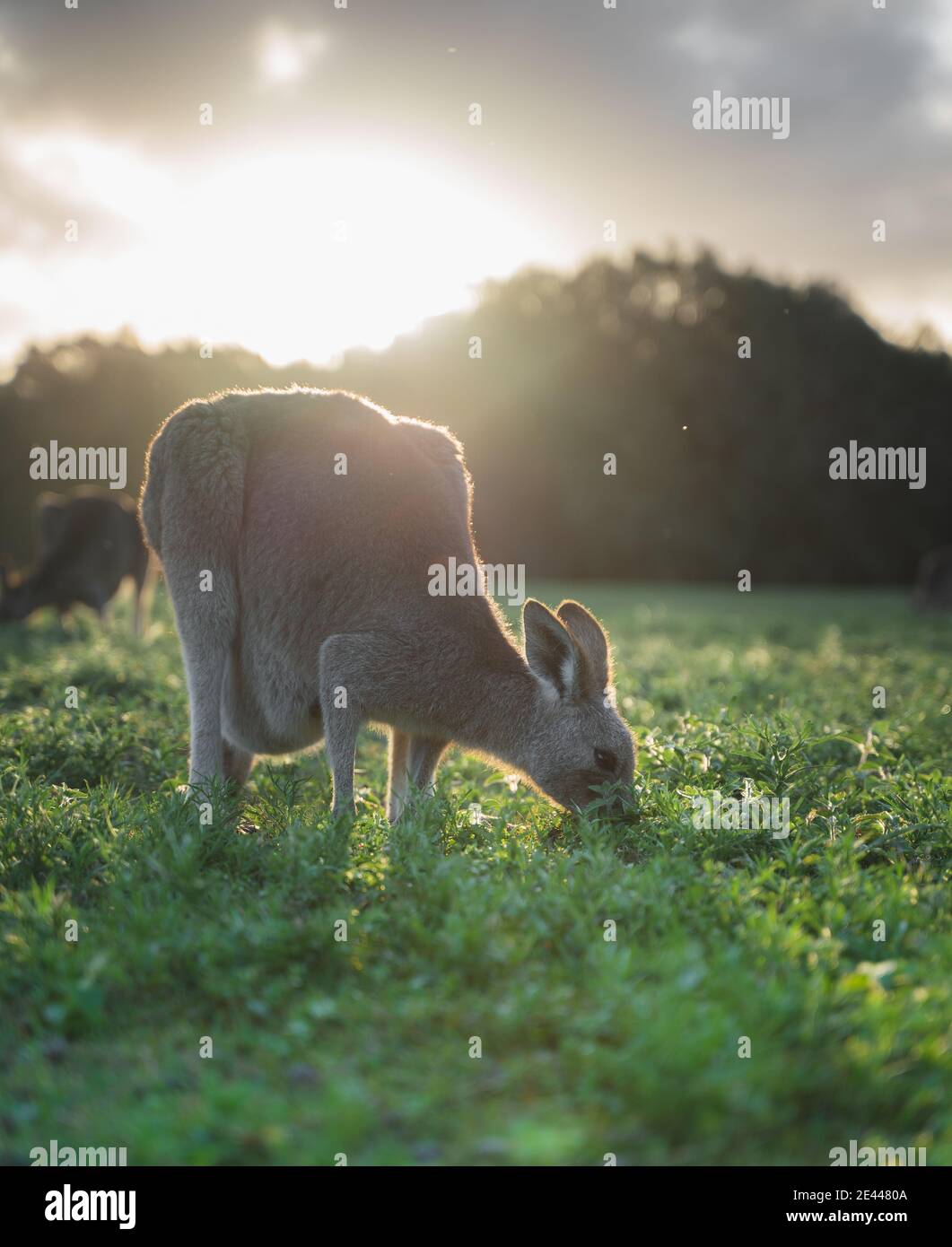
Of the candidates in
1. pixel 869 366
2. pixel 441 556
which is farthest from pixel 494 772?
pixel 869 366

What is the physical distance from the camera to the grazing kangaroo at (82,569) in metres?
12.3

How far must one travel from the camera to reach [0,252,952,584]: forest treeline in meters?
31.9

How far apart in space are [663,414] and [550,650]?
113ft

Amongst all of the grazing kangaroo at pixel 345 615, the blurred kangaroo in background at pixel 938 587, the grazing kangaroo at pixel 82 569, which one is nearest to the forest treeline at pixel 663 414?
the blurred kangaroo in background at pixel 938 587

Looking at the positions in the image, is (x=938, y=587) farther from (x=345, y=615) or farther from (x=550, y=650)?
(x=345, y=615)

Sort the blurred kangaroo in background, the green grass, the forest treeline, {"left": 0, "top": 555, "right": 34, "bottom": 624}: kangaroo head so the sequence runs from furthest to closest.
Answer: the forest treeline
the blurred kangaroo in background
{"left": 0, "top": 555, "right": 34, "bottom": 624}: kangaroo head
the green grass

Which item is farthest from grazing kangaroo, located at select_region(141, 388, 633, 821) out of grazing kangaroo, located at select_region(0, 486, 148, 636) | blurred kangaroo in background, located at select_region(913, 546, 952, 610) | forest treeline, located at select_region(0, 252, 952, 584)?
forest treeline, located at select_region(0, 252, 952, 584)

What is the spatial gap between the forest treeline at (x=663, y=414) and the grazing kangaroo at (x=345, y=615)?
26.7 meters

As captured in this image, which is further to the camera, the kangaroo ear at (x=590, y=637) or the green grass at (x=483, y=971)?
the kangaroo ear at (x=590, y=637)

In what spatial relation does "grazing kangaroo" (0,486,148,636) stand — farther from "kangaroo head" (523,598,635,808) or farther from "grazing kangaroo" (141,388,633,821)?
"kangaroo head" (523,598,635,808)

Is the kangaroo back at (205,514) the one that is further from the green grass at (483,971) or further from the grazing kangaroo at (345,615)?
the green grass at (483,971)

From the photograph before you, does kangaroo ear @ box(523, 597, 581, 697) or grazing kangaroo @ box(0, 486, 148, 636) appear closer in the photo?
kangaroo ear @ box(523, 597, 581, 697)

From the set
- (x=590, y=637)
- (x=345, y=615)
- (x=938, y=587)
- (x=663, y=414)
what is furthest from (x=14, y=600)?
(x=663, y=414)

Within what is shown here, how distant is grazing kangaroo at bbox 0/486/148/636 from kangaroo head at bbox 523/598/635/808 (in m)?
8.90
